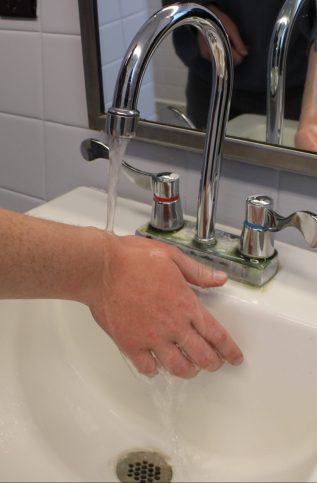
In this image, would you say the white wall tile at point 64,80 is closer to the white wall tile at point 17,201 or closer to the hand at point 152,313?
the white wall tile at point 17,201

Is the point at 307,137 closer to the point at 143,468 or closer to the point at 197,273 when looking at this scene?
the point at 197,273

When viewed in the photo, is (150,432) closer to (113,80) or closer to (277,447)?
(277,447)

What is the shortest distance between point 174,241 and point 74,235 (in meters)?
0.14

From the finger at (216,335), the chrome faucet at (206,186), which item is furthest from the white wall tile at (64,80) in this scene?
the finger at (216,335)

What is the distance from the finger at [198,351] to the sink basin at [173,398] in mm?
42

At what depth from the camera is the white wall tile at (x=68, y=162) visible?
28.8 inches

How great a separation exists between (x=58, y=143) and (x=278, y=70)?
0.32 metres

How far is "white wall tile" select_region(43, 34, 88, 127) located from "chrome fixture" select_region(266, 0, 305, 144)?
0.79 ft

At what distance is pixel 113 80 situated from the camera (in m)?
0.69

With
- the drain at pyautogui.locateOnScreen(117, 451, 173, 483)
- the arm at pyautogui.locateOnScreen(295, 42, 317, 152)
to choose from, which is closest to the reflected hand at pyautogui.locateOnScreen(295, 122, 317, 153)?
the arm at pyautogui.locateOnScreen(295, 42, 317, 152)

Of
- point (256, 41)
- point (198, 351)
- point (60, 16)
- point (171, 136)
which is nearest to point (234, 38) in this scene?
point (256, 41)

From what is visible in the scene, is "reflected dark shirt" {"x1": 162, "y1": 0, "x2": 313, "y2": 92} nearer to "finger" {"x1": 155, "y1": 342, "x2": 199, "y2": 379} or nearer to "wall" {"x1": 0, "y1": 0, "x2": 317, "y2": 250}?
"wall" {"x1": 0, "y1": 0, "x2": 317, "y2": 250}

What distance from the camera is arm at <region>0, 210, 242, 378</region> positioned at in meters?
0.47

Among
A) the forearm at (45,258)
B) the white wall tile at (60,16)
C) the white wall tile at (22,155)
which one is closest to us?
the forearm at (45,258)
